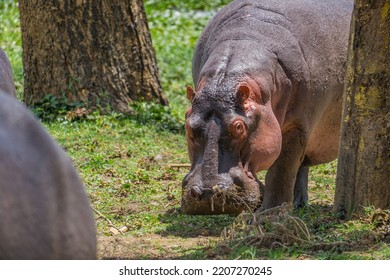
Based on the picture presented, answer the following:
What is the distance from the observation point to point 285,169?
667 centimetres

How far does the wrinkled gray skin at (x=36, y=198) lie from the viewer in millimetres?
2840

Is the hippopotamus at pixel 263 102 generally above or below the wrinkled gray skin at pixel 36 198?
below

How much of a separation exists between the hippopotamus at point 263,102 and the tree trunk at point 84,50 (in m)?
2.55

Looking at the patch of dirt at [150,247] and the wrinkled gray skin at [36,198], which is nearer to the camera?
the wrinkled gray skin at [36,198]

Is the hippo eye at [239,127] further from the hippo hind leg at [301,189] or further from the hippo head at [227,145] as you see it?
the hippo hind leg at [301,189]

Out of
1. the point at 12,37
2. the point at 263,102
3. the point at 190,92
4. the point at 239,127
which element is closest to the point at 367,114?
the point at 263,102

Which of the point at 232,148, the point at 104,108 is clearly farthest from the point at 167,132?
the point at 232,148

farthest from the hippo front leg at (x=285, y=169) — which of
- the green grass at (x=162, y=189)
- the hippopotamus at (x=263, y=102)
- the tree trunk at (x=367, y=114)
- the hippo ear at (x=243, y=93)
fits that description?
the hippo ear at (x=243, y=93)

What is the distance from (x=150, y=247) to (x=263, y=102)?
119cm

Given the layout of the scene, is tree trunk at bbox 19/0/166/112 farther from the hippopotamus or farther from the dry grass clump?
the dry grass clump

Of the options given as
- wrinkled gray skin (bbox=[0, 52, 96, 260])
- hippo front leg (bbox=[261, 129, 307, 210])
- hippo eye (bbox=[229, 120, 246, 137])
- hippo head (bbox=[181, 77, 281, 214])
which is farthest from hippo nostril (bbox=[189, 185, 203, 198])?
wrinkled gray skin (bbox=[0, 52, 96, 260])

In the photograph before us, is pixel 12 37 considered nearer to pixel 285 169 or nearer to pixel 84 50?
pixel 84 50

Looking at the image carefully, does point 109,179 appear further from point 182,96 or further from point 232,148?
point 182,96

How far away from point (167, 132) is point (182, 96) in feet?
6.52
